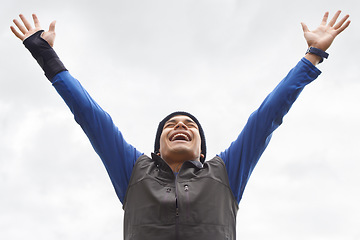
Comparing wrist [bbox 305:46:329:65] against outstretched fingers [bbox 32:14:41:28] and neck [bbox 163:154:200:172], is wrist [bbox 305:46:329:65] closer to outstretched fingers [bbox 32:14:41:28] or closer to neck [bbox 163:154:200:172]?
neck [bbox 163:154:200:172]

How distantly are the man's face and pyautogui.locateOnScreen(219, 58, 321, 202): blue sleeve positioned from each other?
0.39m

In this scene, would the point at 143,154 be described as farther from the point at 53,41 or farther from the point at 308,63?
the point at 308,63

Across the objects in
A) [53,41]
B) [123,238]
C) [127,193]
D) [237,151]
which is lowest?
[123,238]

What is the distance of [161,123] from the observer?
603cm

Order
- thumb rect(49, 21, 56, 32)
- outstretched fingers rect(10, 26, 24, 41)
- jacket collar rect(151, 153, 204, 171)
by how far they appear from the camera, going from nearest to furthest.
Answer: jacket collar rect(151, 153, 204, 171) < outstretched fingers rect(10, 26, 24, 41) < thumb rect(49, 21, 56, 32)

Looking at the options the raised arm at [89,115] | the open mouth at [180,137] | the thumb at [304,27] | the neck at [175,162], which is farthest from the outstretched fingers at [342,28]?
the raised arm at [89,115]

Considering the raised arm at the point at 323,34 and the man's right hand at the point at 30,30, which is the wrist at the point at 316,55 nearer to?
the raised arm at the point at 323,34

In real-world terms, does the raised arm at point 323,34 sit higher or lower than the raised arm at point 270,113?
higher

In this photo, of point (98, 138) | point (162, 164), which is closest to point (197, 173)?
point (162, 164)

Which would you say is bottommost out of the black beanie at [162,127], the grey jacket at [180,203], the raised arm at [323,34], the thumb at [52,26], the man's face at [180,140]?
the grey jacket at [180,203]

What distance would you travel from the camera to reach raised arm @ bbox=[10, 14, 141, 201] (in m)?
5.09

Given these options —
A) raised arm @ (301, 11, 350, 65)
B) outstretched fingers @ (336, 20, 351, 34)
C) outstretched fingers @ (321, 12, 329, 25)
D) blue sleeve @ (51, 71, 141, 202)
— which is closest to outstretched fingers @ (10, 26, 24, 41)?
blue sleeve @ (51, 71, 141, 202)

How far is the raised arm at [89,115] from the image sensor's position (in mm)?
5090

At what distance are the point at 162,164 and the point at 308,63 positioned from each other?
193 centimetres
